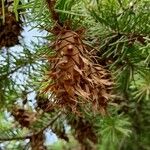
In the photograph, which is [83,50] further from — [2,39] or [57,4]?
[2,39]

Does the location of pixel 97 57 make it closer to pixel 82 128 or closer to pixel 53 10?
pixel 53 10

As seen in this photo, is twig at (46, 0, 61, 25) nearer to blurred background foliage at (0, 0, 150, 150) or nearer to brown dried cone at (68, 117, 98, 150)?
blurred background foliage at (0, 0, 150, 150)

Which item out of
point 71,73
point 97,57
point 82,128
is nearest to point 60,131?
point 82,128

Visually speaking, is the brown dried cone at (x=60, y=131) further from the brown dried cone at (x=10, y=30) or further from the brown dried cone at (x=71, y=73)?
the brown dried cone at (x=71, y=73)

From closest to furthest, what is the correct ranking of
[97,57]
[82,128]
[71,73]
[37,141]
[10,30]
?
[71,73] < [97,57] < [10,30] < [37,141] < [82,128]

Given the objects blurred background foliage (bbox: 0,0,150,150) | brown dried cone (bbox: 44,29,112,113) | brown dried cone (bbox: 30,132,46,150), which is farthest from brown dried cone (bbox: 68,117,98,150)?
brown dried cone (bbox: 44,29,112,113)

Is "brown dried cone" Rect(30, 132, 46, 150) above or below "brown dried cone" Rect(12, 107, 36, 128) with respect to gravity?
below

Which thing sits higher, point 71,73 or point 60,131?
point 71,73
